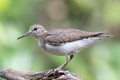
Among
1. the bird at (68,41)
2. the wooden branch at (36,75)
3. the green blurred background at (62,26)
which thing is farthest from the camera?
the green blurred background at (62,26)

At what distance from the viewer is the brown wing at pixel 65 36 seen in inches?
121

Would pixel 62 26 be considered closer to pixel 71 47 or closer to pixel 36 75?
pixel 71 47

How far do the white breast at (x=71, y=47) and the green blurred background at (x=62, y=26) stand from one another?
649mm

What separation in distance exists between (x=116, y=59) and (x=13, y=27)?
0.97m

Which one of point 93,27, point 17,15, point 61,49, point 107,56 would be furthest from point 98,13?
point 61,49

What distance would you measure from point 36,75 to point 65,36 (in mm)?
682

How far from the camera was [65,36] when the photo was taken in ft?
10.3

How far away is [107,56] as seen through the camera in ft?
12.8

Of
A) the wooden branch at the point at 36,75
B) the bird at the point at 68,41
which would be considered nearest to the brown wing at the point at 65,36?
the bird at the point at 68,41

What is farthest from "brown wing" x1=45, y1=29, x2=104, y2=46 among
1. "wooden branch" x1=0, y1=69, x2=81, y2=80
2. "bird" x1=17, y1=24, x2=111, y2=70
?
"wooden branch" x1=0, y1=69, x2=81, y2=80

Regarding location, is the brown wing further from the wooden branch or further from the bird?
the wooden branch

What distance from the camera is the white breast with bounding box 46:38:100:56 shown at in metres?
2.99

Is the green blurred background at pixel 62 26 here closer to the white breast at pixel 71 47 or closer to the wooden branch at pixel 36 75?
the white breast at pixel 71 47

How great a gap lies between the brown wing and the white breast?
0.04m
